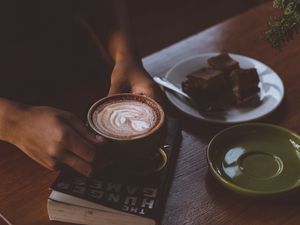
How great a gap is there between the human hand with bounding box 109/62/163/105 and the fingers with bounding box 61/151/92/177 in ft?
0.80

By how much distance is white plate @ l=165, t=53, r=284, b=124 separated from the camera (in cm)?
123

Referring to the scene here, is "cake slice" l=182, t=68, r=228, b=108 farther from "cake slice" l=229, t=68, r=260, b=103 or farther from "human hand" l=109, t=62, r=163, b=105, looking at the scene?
"human hand" l=109, t=62, r=163, b=105

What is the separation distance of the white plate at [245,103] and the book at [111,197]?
0.27m

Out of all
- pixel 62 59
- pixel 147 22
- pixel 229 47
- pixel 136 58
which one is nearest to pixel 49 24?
pixel 62 59

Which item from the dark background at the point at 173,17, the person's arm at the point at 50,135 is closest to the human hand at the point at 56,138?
the person's arm at the point at 50,135

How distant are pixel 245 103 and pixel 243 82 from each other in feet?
0.17

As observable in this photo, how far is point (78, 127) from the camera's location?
38.1 inches

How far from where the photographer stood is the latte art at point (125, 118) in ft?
3.11

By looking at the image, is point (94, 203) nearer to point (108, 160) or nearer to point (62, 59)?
point (108, 160)

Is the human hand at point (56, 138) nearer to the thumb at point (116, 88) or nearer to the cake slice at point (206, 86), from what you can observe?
the thumb at point (116, 88)

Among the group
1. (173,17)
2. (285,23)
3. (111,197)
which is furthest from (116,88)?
(173,17)

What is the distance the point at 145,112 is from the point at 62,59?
57 cm

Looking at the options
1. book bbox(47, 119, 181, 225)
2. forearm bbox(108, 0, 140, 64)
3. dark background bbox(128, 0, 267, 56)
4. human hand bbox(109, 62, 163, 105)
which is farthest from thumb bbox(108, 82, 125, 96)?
dark background bbox(128, 0, 267, 56)

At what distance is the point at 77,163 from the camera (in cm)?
95
